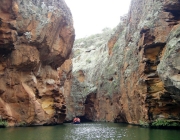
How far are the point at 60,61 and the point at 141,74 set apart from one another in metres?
13.1

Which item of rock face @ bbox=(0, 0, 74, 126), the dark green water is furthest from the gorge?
the dark green water

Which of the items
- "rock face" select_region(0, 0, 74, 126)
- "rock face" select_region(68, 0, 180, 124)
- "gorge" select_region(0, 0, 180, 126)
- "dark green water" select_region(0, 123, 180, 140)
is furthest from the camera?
"rock face" select_region(0, 0, 74, 126)

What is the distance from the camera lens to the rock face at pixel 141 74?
22.7 metres

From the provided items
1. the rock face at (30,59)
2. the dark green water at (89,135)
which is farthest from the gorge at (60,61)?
the dark green water at (89,135)

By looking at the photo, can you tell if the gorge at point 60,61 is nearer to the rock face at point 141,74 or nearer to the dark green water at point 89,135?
the rock face at point 141,74

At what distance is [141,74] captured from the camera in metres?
30.9

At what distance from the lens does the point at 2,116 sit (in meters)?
28.5

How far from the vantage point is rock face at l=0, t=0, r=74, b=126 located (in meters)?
29.3

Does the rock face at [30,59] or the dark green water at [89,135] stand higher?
the rock face at [30,59]

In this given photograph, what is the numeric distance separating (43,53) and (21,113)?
27.9ft

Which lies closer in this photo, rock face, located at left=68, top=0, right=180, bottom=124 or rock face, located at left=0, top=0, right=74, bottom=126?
rock face, located at left=68, top=0, right=180, bottom=124

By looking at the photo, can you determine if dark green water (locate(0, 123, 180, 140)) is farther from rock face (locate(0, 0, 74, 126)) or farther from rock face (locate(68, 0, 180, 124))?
rock face (locate(0, 0, 74, 126))

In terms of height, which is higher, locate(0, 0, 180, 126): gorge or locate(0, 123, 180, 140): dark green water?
locate(0, 0, 180, 126): gorge

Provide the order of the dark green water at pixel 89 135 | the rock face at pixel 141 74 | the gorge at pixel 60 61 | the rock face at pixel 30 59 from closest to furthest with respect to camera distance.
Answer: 1. the dark green water at pixel 89 135
2. the rock face at pixel 141 74
3. the gorge at pixel 60 61
4. the rock face at pixel 30 59
